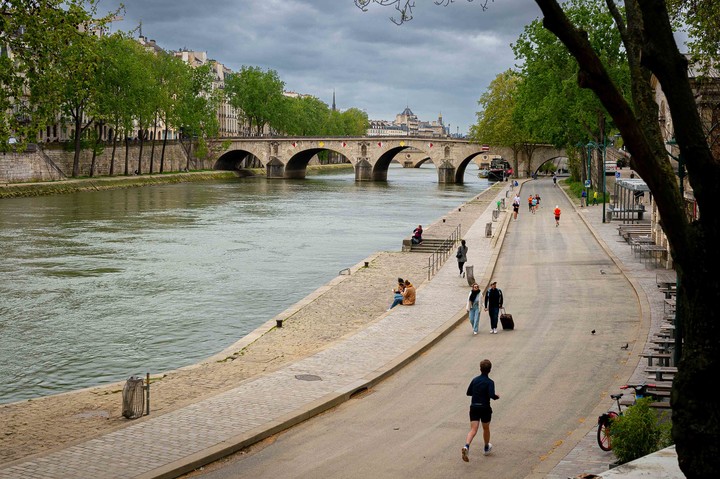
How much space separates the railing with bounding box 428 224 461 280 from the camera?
114 ft

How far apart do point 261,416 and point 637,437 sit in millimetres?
6003

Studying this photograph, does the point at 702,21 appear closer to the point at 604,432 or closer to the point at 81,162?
the point at 604,432

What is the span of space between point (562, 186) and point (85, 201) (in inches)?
1933

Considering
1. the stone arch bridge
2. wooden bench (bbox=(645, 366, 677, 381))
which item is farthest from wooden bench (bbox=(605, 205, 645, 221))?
the stone arch bridge

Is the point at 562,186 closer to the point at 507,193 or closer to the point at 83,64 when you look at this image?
the point at 507,193

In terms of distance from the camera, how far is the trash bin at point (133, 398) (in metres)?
14.9

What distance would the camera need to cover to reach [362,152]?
125m

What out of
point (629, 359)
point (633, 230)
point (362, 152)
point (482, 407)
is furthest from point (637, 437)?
point (362, 152)

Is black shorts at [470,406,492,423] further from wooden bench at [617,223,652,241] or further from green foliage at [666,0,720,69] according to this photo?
wooden bench at [617,223,652,241]

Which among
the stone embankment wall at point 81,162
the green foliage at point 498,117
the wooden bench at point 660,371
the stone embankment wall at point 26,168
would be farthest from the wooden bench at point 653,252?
the green foliage at point 498,117

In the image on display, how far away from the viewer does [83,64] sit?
67.1 ft

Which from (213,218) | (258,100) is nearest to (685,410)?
(213,218)

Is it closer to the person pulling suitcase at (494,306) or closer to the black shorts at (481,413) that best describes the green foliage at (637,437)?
the black shorts at (481,413)

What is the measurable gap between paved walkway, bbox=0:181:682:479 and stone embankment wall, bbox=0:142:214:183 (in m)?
58.9
